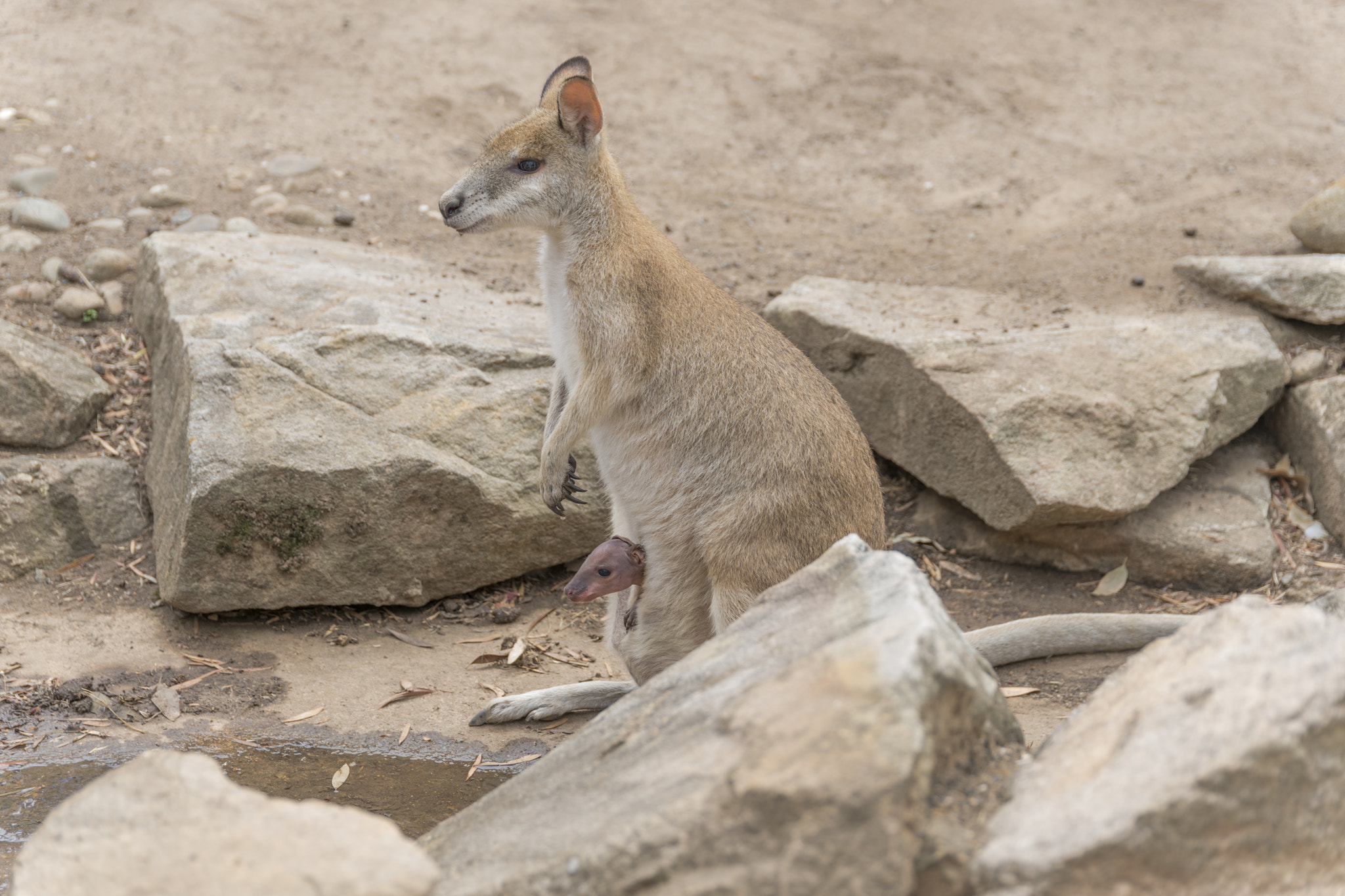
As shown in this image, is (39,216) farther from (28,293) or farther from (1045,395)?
(1045,395)

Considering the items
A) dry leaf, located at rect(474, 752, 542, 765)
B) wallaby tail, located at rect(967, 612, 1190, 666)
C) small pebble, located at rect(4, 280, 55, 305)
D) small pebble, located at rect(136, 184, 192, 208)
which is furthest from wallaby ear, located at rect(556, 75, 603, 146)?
small pebble, located at rect(136, 184, 192, 208)

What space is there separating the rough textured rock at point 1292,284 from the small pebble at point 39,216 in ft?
23.9

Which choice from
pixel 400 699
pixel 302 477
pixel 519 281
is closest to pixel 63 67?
pixel 519 281

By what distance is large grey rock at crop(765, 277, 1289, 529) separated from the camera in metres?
5.68

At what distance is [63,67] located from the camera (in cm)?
882

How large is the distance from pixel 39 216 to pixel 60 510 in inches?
108

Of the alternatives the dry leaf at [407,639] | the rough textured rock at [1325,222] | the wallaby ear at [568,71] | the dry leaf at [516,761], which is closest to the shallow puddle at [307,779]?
the dry leaf at [516,761]

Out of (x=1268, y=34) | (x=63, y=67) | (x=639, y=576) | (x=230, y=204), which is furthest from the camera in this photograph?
(x=1268, y=34)

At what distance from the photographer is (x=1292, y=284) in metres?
6.24

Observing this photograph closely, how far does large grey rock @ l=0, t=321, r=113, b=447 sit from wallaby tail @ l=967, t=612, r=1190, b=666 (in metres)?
4.74

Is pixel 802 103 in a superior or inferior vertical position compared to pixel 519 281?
superior

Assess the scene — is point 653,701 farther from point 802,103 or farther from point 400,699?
point 802,103

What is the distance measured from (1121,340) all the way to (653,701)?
4.18 meters

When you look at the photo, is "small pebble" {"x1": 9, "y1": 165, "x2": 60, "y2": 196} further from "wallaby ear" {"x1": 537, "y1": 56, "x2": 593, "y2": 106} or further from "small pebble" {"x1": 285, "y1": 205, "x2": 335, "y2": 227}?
"wallaby ear" {"x1": 537, "y1": 56, "x2": 593, "y2": 106}
